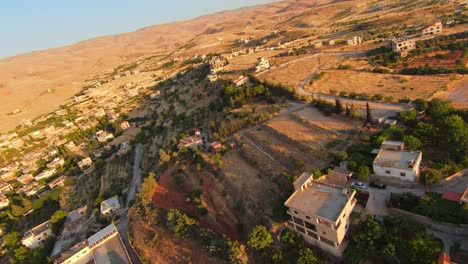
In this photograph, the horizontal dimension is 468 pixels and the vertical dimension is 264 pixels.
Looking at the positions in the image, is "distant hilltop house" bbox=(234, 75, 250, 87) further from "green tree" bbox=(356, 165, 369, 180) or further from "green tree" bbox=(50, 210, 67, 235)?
"green tree" bbox=(50, 210, 67, 235)

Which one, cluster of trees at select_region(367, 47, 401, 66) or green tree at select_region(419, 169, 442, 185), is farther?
cluster of trees at select_region(367, 47, 401, 66)

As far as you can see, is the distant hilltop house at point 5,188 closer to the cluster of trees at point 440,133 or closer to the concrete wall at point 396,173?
the concrete wall at point 396,173

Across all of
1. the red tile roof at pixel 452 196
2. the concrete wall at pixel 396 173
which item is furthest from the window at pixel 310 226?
the red tile roof at pixel 452 196

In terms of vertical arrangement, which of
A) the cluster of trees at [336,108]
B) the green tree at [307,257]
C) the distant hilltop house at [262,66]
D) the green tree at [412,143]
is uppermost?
the distant hilltop house at [262,66]

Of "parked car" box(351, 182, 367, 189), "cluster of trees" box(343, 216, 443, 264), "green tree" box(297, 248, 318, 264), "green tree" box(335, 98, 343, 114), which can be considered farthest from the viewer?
"green tree" box(335, 98, 343, 114)

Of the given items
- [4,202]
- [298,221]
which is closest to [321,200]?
[298,221]

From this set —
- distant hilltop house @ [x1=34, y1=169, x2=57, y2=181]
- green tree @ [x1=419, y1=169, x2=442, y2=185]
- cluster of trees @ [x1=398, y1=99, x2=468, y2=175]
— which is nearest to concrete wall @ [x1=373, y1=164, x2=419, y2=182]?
green tree @ [x1=419, y1=169, x2=442, y2=185]

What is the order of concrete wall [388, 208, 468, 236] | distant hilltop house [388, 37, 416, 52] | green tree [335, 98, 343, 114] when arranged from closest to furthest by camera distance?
1. concrete wall [388, 208, 468, 236]
2. green tree [335, 98, 343, 114]
3. distant hilltop house [388, 37, 416, 52]

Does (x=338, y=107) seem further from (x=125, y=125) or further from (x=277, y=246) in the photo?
(x=125, y=125)
